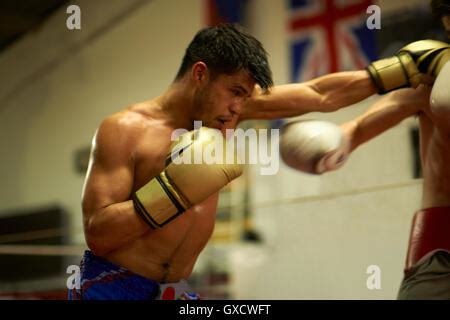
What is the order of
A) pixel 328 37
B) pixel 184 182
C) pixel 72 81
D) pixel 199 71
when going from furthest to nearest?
pixel 72 81
pixel 328 37
pixel 199 71
pixel 184 182

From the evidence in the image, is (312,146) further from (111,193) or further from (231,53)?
(111,193)

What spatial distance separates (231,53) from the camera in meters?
1.32

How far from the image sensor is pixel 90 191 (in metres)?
1.30

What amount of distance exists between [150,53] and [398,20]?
64.6 inches

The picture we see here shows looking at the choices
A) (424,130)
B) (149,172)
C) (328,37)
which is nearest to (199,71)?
(149,172)

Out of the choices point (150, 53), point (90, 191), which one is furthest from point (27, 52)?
point (90, 191)

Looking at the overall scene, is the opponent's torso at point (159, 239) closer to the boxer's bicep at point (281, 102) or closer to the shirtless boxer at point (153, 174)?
the shirtless boxer at point (153, 174)

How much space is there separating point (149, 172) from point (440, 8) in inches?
27.5

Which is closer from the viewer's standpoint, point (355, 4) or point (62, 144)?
point (355, 4)

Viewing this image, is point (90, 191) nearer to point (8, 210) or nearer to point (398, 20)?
point (398, 20)

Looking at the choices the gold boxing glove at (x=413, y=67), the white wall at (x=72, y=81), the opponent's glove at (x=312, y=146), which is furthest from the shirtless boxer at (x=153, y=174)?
the white wall at (x=72, y=81)

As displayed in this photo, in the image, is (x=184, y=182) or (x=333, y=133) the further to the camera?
(x=333, y=133)
